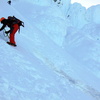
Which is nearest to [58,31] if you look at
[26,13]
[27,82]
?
[26,13]

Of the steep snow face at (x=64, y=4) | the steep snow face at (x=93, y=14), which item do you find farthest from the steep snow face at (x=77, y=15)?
the steep snow face at (x=93, y=14)

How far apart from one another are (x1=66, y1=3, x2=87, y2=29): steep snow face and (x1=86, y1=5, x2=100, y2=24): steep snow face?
1.52 m

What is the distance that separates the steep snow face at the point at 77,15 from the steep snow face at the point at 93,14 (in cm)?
152

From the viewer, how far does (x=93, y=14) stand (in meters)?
63.9

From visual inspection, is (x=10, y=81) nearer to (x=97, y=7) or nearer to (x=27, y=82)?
(x=27, y=82)

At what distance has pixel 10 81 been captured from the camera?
5250 millimetres

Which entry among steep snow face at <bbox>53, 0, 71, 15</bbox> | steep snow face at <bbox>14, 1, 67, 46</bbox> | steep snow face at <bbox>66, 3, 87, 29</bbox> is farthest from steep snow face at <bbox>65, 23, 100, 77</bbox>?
steep snow face at <bbox>66, 3, 87, 29</bbox>

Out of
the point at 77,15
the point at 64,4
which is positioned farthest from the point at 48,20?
the point at 77,15

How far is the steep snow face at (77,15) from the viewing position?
62281 mm

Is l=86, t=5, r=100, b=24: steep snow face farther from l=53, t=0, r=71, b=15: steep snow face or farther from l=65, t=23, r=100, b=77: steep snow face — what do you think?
l=65, t=23, r=100, b=77: steep snow face

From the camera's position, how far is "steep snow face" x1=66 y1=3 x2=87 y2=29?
204 ft

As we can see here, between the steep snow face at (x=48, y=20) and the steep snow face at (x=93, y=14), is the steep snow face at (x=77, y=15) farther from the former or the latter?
the steep snow face at (x=48, y=20)

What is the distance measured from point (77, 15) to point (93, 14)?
489cm

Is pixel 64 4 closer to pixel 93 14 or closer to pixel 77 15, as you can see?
pixel 77 15
